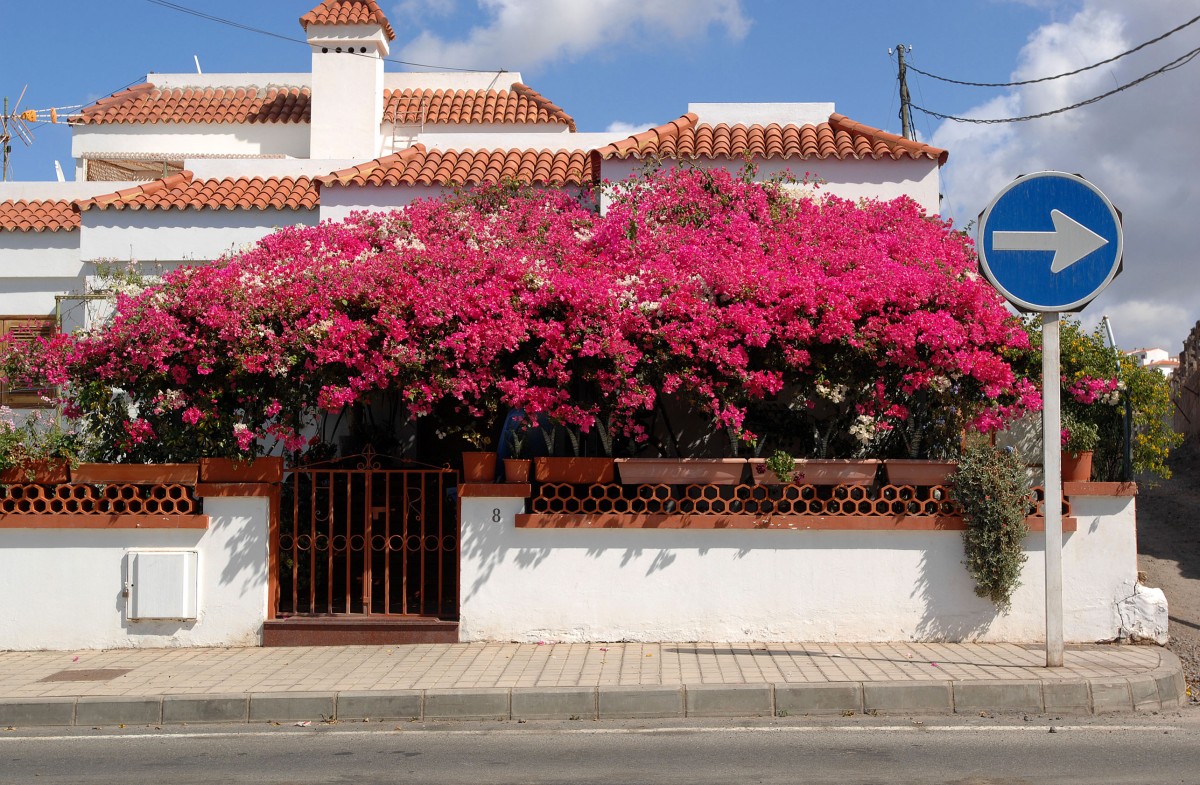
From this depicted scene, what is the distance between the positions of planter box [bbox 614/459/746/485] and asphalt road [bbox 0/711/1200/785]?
2.58 meters

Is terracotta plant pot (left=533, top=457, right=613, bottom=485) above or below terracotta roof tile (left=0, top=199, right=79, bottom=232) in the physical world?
below

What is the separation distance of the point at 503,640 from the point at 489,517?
107 cm

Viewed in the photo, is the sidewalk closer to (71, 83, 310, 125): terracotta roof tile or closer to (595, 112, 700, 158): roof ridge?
(595, 112, 700, 158): roof ridge

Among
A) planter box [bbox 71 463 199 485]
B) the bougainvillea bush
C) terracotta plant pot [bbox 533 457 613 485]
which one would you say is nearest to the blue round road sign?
the bougainvillea bush

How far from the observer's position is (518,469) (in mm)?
9414

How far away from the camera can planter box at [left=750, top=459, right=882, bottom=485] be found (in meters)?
9.29

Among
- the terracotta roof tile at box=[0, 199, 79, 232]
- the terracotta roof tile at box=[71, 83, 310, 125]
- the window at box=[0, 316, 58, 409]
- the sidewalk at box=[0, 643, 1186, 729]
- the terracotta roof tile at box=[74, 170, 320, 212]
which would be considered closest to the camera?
the sidewalk at box=[0, 643, 1186, 729]

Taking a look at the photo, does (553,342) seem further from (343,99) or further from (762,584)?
(343,99)

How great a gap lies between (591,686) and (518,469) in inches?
93.8

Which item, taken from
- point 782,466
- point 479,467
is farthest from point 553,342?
point 782,466

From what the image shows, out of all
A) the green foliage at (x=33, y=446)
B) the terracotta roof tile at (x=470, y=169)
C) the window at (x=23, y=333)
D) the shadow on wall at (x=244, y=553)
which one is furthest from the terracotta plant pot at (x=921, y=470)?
the window at (x=23, y=333)

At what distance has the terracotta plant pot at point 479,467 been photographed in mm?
9398

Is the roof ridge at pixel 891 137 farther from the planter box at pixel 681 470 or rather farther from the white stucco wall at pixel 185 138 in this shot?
the white stucco wall at pixel 185 138

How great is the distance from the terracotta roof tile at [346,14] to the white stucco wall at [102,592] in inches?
481
